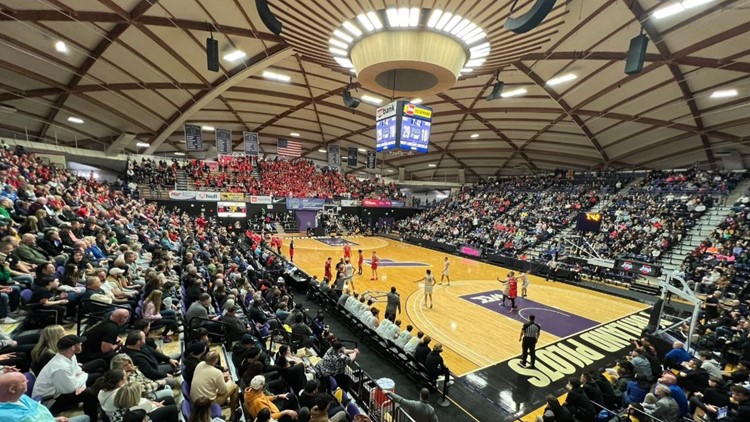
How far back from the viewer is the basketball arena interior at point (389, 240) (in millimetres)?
4719

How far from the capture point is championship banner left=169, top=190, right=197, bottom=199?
27.2 meters

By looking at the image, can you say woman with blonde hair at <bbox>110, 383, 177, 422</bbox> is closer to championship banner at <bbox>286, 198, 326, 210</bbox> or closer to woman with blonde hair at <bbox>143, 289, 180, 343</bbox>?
woman with blonde hair at <bbox>143, 289, 180, 343</bbox>

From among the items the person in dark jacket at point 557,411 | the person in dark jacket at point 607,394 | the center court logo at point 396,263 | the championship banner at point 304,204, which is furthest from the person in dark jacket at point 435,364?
the championship banner at point 304,204

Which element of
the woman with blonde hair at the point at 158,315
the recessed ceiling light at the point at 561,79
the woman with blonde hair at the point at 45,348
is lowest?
the woman with blonde hair at the point at 158,315

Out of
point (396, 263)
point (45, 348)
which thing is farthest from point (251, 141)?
point (45, 348)

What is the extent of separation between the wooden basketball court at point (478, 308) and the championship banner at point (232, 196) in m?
12.8

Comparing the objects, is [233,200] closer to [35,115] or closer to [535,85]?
[35,115]

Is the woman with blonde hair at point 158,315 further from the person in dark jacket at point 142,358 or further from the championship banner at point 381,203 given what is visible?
the championship banner at point 381,203

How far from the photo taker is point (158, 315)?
17.7 feet

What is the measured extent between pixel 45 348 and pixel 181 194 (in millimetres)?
27704

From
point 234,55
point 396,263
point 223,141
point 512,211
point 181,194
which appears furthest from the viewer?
point 512,211

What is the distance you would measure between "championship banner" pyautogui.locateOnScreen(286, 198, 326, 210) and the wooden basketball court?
1315cm

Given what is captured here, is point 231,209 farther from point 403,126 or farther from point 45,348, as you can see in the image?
point 45,348

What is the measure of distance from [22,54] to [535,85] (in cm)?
2382
